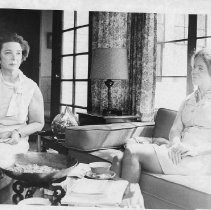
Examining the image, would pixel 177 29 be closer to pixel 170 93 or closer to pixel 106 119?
pixel 170 93

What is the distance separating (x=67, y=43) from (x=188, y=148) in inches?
84.4

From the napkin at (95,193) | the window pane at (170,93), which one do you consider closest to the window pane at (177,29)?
the window pane at (170,93)

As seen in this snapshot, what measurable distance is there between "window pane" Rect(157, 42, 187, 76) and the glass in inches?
45.2

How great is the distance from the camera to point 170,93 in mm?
2256

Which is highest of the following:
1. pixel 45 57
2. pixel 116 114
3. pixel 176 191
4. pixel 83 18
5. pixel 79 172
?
pixel 83 18

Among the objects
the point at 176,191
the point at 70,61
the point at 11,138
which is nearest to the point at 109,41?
the point at 70,61

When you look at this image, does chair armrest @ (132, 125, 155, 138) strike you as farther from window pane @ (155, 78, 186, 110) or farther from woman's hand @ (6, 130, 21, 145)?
woman's hand @ (6, 130, 21, 145)

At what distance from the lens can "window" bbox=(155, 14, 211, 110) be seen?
2094 millimetres

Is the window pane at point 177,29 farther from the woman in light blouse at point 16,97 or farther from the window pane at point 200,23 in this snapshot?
the woman in light blouse at point 16,97

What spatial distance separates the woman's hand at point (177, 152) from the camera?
4.75 feet

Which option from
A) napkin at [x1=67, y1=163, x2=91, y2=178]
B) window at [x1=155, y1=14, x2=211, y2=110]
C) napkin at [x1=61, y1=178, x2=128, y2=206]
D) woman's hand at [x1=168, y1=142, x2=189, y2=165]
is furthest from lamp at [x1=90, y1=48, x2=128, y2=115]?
napkin at [x1=61, y1=178, x2=128, y2=206]

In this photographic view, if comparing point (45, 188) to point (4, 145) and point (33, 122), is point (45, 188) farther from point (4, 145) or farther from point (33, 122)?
point (33, 122)

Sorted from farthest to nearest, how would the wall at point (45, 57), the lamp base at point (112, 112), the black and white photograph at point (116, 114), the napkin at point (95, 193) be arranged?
the wall at point (45, 57) < the lamp base at point (112, 112) < the black and white photograph at point (116, 114) < the napkin at point (95, 193)

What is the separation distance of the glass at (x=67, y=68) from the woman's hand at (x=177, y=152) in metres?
1.91
